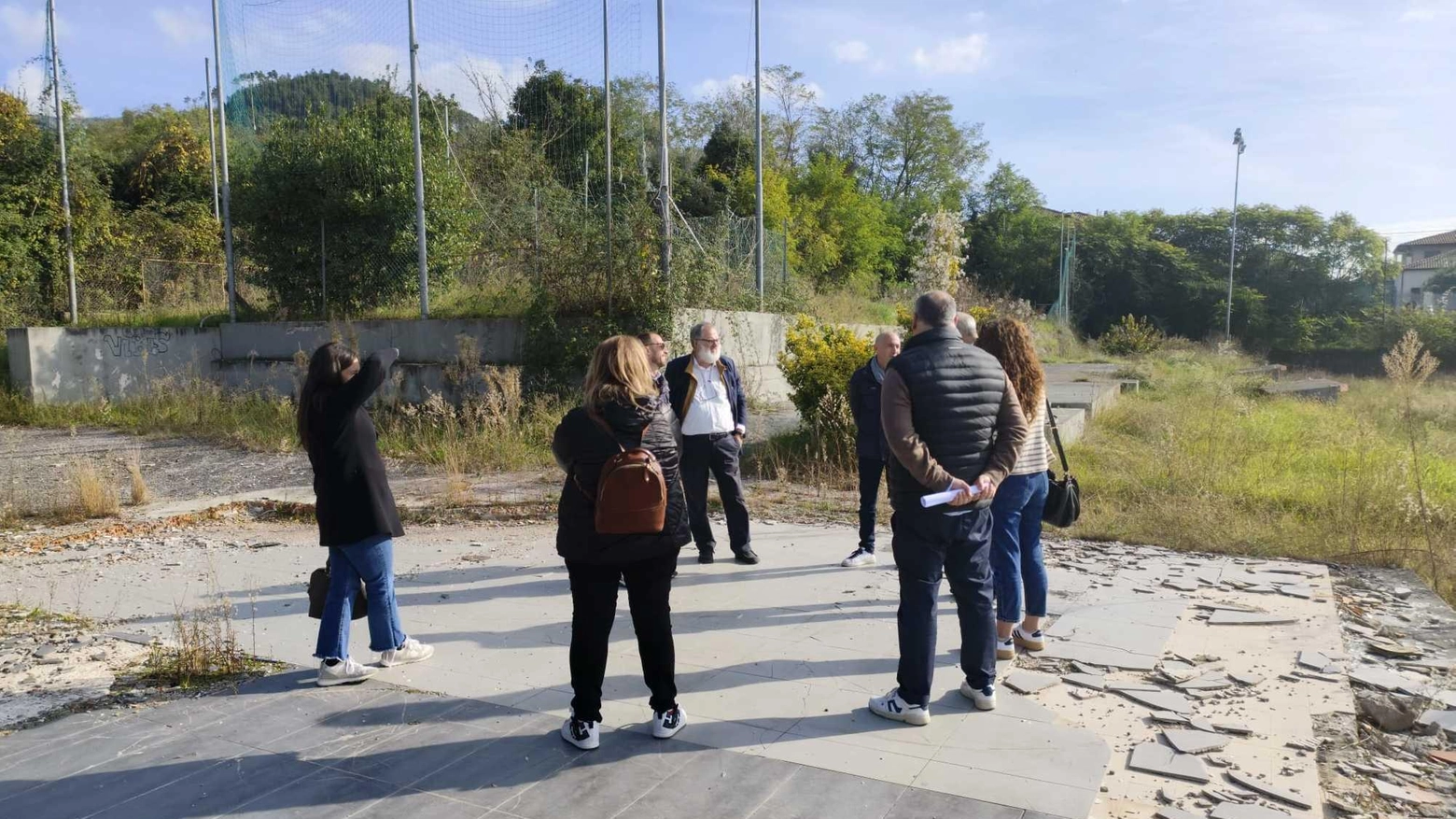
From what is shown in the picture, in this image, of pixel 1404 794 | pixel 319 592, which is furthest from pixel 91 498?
pixel 1404 794

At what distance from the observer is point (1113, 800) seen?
344 centimetres

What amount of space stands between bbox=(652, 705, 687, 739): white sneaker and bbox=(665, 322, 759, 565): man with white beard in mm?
2802

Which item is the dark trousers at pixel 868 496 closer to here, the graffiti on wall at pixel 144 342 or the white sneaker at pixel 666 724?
the white sneaker at pixel 666 724

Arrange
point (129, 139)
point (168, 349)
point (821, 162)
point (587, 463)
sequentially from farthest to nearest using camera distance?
point (821, 162)
point (129, 139)
point (168, 349)
point (587, 463)

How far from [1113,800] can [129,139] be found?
37410 mm

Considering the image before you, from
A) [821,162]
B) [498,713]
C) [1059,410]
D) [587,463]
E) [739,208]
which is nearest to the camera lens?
[587,463]

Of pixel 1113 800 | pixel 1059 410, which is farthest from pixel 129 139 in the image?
pixel 1113 800

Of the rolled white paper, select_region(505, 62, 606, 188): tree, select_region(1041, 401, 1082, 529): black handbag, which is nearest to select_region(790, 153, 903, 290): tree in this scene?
select_region(505, 62, 606, 188): tree

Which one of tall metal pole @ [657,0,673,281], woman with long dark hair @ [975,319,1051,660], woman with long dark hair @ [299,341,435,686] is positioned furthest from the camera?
tall metal pole @ [657,0,673,281]

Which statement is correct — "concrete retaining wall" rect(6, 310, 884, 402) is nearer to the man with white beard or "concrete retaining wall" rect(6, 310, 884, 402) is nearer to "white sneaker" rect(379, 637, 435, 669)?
the man with white beard

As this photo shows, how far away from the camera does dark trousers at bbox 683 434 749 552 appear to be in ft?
22.1

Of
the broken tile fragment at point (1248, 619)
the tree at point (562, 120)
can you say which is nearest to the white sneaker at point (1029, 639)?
the broken tile fragment at point (1248, 619)

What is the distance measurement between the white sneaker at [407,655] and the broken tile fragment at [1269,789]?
3.83m

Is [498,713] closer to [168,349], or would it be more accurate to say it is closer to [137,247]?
[168,349]
